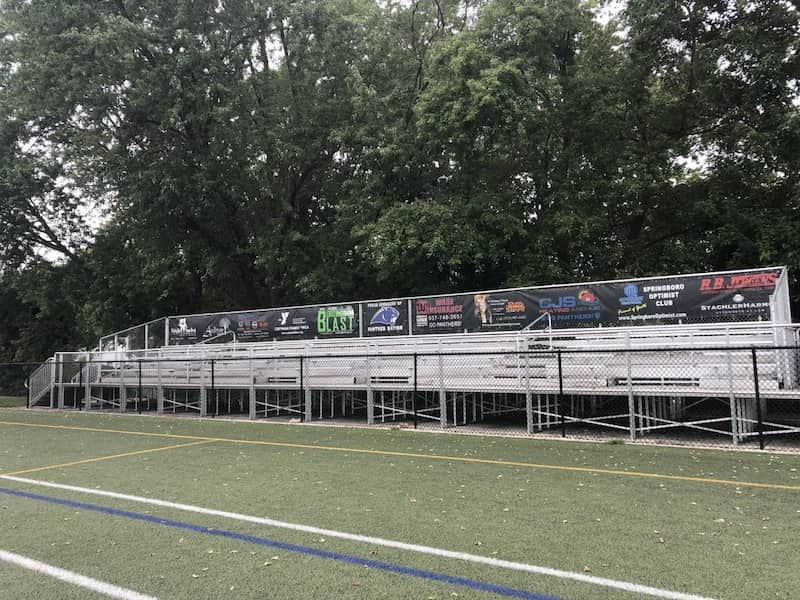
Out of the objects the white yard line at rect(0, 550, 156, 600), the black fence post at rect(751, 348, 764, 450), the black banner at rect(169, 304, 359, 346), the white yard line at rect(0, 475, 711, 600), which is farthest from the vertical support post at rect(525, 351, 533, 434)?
the white yard line at rect(0, 550, 156, 600)

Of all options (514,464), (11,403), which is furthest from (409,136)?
(11,403)

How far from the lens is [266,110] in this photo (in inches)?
921

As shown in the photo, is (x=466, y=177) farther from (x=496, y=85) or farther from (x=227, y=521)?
(x=227, y=521)

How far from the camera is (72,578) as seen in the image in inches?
171

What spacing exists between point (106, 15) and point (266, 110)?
6.34m

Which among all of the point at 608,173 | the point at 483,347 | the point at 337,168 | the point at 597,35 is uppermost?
the point at 597,35

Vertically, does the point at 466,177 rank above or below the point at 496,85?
below

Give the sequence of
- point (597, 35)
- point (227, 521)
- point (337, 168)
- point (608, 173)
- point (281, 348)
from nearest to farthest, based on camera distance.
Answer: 1. point (227, 521)
2. point (281, 348)
3. point (608, 173)
4. point (597, 35)
5. point (337, 168)

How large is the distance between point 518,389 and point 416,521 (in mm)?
6600

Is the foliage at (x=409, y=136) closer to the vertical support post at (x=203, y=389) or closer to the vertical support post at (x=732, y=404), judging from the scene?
the vertical support post at (x=203, y=389)

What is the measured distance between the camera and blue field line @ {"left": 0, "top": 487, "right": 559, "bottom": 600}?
3965 mm

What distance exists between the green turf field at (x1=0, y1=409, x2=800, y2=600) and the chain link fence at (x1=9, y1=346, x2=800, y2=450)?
4.51 ft

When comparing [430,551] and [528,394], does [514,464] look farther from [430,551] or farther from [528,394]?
[430,551]

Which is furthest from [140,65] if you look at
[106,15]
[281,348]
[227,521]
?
[227,521]
